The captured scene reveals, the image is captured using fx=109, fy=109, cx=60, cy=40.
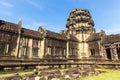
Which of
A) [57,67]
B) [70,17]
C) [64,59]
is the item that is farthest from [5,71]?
[70,17]

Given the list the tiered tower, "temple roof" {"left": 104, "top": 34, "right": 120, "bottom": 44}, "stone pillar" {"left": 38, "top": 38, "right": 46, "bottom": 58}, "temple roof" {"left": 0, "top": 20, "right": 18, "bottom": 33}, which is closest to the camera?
"temple roof" {"left": 0, "top": 20, "right": 18, "bottom": 33}

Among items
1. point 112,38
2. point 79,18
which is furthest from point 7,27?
point 112,38

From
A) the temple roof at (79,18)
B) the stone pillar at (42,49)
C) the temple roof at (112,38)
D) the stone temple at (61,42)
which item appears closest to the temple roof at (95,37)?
the stone temple at (61,42)

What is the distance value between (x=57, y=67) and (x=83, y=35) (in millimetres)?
14214

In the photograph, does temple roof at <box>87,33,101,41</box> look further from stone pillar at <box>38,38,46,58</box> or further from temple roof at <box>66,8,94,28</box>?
stone pillar at <box>38,38,46,58</box>

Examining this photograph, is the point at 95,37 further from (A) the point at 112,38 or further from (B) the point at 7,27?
(B) the point at 7,27

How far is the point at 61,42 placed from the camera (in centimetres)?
2817

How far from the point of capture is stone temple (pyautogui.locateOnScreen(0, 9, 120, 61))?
1956 cm

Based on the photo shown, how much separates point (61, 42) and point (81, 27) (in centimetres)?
1005

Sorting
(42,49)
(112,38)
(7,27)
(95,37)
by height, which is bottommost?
(42,49)

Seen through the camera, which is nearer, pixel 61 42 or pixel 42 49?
pixel 42 49

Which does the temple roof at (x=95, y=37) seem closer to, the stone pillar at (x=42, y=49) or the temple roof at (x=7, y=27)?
the stone pillar at (x=42, y=49)

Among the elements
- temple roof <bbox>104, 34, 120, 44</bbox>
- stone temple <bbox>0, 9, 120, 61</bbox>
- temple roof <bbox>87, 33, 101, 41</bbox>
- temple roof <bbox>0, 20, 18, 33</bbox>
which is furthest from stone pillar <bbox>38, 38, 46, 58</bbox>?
temple roof <bbox>104, 34, 120, 44</bbox>

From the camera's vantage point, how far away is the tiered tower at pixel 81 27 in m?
32.7
